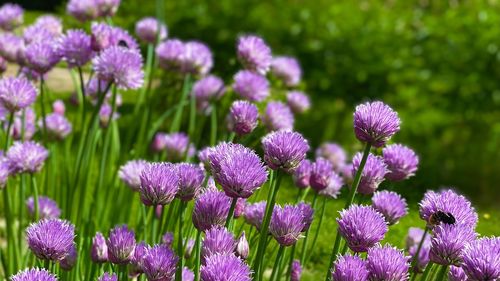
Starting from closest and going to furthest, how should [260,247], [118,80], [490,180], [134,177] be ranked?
[260,247]
[118,80]
[134,177]
[490,180]

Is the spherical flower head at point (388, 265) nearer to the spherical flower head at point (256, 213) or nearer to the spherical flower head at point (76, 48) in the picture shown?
the spherical flower head at point (256, 213)

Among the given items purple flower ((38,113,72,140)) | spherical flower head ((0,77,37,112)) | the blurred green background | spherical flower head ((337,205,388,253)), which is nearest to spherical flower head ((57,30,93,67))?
spherical flower head ((0,77,37,112))

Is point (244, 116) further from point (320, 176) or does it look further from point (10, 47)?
point (10, 47)

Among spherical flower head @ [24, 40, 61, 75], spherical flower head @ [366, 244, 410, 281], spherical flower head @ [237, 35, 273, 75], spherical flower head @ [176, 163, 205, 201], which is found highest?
spherical flower head @ [237, 35, 273, 75]

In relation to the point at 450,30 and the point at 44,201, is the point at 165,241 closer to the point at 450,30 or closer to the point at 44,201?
the point at 44,201

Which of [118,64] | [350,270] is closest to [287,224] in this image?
[350,270]

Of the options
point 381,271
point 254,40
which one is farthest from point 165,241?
point 254,40

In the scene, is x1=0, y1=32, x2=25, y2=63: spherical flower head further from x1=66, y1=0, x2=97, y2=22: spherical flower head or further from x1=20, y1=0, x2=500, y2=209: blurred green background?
x1=20, y1=0, x2=500, y2=209: blurred green background

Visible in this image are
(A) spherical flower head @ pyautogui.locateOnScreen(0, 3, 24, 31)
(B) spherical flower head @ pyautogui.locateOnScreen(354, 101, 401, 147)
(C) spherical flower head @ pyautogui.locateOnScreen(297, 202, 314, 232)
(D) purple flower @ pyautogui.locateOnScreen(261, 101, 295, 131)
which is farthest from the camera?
(A) spherical flower head @ pyautogui.locateOnScreen(0, 3, 24, 31)
